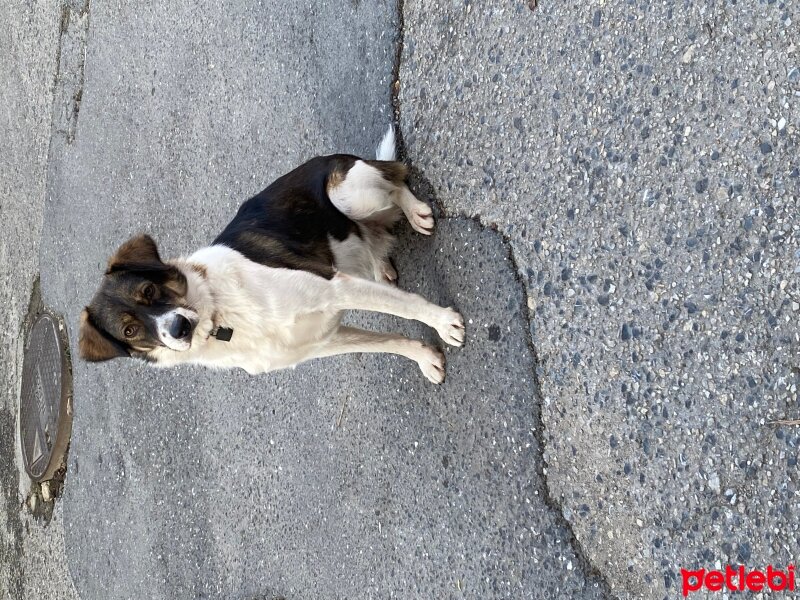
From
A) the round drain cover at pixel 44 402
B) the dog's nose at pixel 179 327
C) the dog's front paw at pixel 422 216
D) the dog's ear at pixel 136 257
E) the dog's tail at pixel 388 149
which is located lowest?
the round drain cover at pixel 44 402

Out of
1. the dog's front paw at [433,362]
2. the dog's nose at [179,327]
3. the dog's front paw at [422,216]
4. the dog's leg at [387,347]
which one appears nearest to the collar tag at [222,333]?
the dog's nose at [179,327]

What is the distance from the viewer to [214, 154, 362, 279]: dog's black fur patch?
3.12 metres

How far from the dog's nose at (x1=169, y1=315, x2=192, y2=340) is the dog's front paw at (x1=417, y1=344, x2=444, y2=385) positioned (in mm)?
1097

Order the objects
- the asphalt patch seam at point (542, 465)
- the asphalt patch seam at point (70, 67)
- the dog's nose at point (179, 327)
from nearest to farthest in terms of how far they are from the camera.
A: the asphalt patch seam at point (542, 465) → the dog's nose at point (179, 327) → the asphalt patch seam at point (70, 67)

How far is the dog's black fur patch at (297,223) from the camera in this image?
3125mm

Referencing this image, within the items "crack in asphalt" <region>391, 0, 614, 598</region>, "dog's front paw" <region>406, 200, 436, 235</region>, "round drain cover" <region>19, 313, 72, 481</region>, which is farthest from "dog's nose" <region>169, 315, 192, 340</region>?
"round drain cover" <region>19, 313, 72, 481</region>

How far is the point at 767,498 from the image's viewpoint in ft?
7.03

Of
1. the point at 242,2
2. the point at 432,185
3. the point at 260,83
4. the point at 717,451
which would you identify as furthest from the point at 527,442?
the point at 242,2

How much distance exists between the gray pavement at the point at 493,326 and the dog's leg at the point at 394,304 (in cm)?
10

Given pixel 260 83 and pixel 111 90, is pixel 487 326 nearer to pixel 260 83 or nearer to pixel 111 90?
pixel 260 83

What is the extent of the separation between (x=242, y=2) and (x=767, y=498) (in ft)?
14.2

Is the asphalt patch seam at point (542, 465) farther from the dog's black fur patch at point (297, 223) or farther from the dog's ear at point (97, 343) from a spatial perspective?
the dog's ear at point (97, 343)

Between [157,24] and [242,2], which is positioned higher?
[242,2]

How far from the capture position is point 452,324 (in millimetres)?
3193
